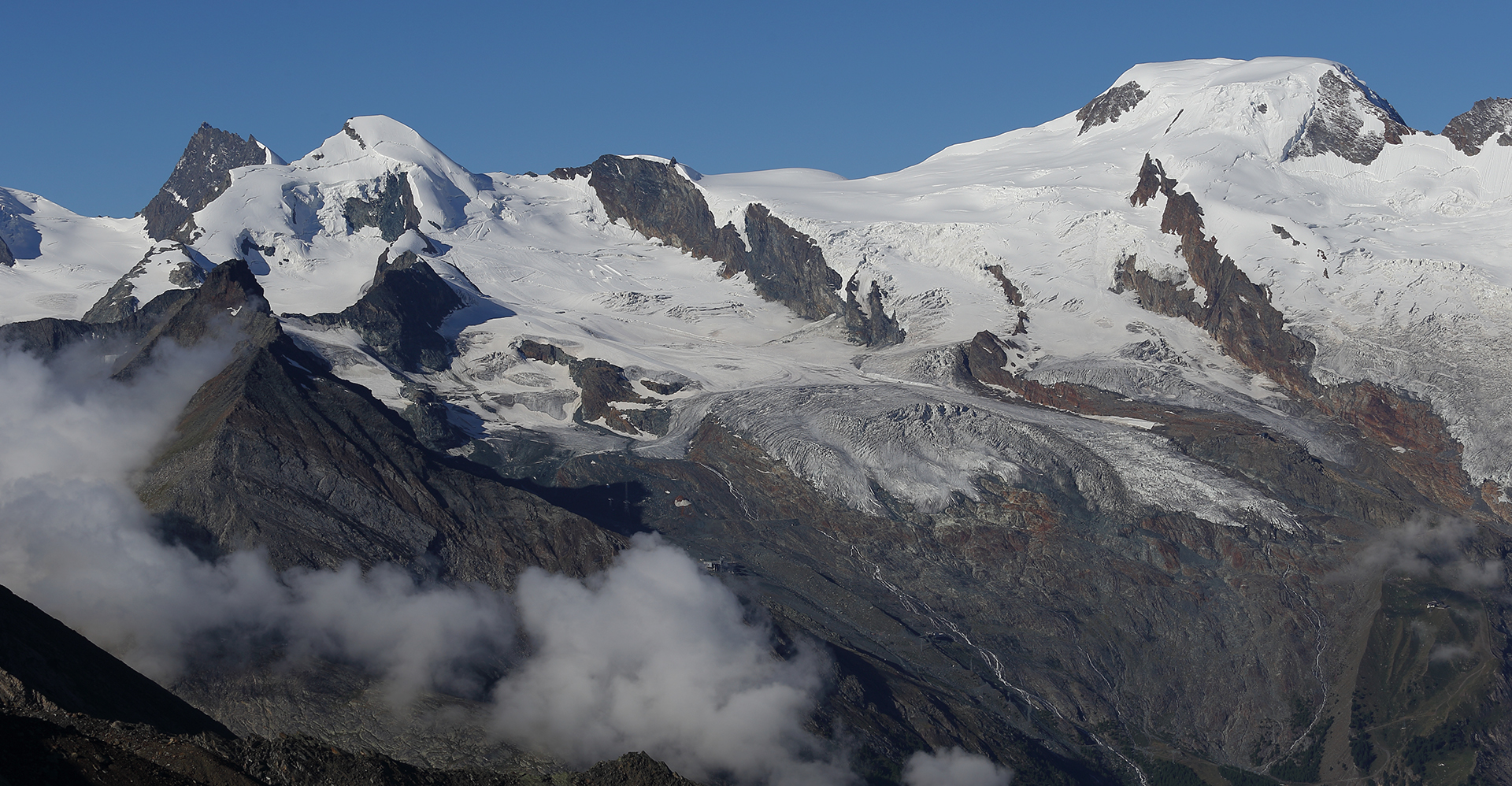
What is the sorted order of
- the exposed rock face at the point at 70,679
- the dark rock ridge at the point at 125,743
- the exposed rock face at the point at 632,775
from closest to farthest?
1. the dark rock ridge at the point at 125,743
2. the exposed rock face at the point at 70,679
3. the exposed rock face at the point at 632,775

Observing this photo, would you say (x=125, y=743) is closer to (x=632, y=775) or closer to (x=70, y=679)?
(x=70, y=679)

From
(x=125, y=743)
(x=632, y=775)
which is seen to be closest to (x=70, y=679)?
(x=125, y=743)

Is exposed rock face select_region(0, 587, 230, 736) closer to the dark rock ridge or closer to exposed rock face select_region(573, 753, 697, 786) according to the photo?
the dark rock ridge

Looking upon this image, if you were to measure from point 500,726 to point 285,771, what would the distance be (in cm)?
8825

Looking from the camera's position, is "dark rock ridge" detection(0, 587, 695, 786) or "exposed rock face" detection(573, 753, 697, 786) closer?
"dark rock ridge" detection(0, 587, 695, 786)

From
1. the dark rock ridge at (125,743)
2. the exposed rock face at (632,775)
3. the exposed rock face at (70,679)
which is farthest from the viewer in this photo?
the exposed rock face at (632,775)

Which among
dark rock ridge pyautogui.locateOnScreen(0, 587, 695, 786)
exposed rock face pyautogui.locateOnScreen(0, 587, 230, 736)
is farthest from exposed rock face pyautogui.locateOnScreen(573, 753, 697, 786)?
exposed rock face pyautogui.locateOnScreen(0, 587, 230, 736)

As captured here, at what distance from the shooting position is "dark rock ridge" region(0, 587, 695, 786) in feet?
304

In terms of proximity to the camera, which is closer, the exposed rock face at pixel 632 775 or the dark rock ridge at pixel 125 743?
the dark rock ridge at pixel 125 743

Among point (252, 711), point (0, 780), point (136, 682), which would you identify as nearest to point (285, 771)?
point (0, 780)

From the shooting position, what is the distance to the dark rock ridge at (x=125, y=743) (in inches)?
3647

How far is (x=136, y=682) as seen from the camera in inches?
5330

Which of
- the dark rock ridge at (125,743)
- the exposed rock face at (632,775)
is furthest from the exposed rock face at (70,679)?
the exposed rock face at (632,775)

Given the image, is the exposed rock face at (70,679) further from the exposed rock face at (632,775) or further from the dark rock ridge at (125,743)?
the exposed rock face at (632,775)
